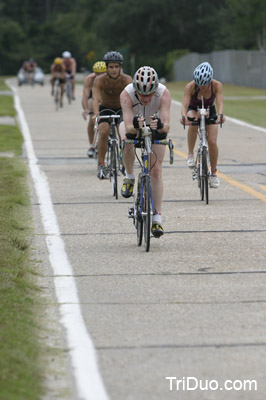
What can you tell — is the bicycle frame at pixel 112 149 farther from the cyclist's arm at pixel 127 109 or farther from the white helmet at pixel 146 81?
the white helmet at pixel 146 81

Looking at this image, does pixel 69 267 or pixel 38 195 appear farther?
pixel 38 195

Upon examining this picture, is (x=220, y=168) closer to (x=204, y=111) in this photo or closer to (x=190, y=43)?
(x=204, y=111)

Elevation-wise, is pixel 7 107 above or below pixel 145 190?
below

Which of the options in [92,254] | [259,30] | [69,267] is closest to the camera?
[69,267]

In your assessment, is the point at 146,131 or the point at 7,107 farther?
the point at 7,107

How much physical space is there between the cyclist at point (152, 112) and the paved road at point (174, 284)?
1.70ft

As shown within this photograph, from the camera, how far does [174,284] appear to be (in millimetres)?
8258

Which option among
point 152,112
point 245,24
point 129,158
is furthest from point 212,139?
point 245,24

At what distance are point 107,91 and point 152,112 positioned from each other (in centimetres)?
411

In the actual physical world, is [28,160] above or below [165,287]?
below

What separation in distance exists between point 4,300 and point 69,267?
154 centimetres

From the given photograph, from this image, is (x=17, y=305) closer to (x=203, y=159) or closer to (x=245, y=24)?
(x=203, y=159)

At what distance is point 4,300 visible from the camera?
24.5 feet

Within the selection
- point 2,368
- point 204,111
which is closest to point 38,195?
point 204,111
